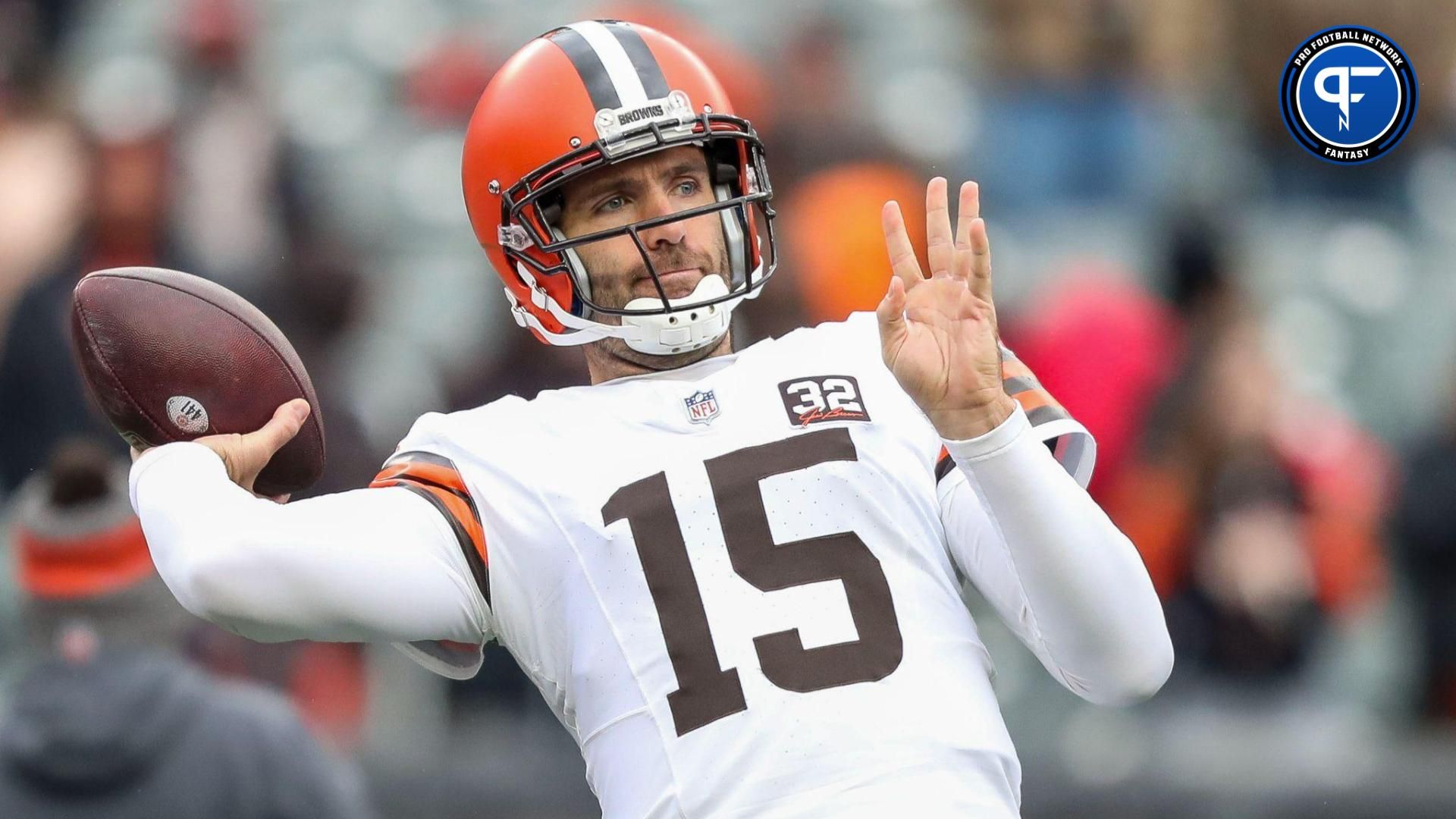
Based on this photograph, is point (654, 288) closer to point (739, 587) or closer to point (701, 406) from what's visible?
point (701, 406)

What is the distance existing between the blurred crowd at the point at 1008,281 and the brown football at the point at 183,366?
1319 mm

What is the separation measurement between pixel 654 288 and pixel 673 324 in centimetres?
6

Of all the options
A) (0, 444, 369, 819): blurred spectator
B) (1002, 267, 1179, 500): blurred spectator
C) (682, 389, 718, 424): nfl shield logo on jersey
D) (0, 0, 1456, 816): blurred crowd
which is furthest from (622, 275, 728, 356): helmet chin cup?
(1002, 267, 1179, 500): blurred spectator

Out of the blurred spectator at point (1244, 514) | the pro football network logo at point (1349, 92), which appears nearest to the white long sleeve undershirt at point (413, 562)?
the blurred spectator at point (1244, 514)

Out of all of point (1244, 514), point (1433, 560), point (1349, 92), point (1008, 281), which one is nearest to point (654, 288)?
point (1244, 514)

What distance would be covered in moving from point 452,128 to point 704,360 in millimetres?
3209

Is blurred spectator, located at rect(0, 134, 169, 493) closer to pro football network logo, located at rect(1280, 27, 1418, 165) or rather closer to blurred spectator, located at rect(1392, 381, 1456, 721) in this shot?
pro football network logo, located at rect(1280, 27, 1418, 165)

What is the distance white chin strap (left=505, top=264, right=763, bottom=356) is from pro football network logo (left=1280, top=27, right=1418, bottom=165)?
2.46 meters

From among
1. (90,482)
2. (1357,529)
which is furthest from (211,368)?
(1357,529)

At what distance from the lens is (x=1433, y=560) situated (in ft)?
14.9

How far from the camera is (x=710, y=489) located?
220 centimetres

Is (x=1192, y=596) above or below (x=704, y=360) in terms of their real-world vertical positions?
below

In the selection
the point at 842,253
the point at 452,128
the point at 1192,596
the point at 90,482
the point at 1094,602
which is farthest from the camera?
the point at 452,128

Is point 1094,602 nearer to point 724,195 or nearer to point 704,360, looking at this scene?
point 704,360
